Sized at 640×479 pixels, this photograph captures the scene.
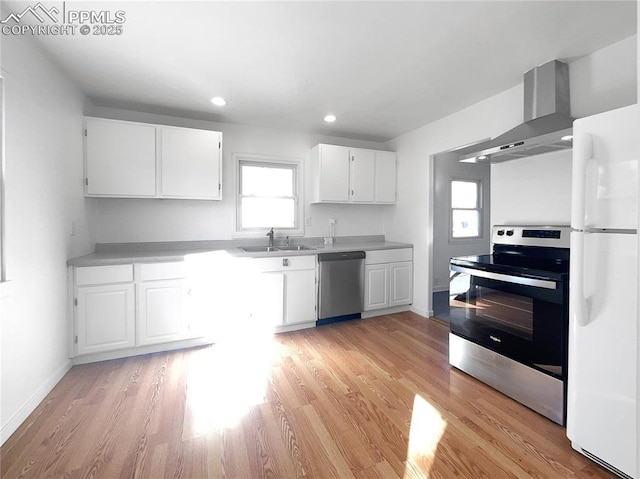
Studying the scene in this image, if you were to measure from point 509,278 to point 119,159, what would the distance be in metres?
3.56

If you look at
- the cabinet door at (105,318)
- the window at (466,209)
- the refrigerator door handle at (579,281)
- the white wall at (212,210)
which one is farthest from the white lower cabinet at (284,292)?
the window at (466,209)

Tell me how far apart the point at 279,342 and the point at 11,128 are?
2587mm

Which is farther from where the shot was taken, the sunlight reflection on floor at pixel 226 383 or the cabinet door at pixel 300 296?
the cabinet door at pixel 300 296

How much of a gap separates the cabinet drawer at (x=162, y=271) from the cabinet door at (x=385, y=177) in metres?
2.66

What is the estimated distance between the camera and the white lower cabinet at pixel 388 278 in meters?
3.55

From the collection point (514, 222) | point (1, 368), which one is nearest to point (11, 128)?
point (1, 368)

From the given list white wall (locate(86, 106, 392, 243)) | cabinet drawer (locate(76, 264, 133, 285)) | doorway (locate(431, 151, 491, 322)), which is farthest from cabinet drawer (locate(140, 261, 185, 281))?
doorway (locate(431, 151, 491, 322))

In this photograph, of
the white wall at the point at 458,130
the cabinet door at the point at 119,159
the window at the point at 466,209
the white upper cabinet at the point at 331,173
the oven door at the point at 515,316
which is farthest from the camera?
the window at the point at 466,209

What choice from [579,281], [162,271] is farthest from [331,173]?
[579,281]

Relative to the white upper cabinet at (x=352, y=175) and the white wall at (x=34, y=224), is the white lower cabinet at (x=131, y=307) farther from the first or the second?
the white upper cabinet at (x=352, y=175)

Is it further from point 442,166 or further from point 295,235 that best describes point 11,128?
point 442,166

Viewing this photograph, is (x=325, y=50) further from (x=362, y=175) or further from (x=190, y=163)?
(x=362, y=175)

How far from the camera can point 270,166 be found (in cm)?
375

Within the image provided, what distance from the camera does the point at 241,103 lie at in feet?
9.56
